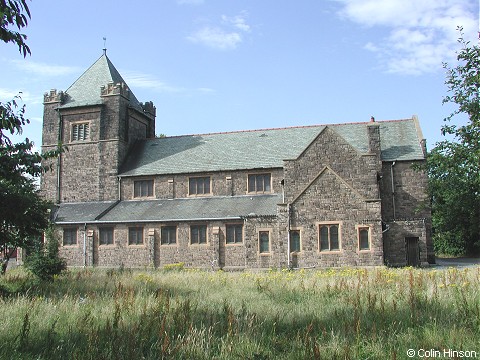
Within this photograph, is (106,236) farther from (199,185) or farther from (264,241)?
(264,241)

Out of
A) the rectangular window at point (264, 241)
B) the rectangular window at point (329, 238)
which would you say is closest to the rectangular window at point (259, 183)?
the rectangular window at point (264, 241)

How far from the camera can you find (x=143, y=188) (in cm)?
3712

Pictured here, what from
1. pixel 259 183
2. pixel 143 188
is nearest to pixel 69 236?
pixel 143 188

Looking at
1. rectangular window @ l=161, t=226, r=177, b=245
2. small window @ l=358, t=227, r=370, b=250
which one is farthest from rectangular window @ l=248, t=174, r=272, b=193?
small window @ l=358, t=227, r=370, b=250

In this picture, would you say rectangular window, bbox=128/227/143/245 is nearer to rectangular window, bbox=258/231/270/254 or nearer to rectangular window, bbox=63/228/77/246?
rectangular window, bbox=63/228/77/246

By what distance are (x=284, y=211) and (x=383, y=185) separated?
28.5 feet

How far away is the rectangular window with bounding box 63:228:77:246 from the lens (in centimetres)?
3469

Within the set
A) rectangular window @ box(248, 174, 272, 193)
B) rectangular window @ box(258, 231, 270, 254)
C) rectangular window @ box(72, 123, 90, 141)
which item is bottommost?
rectangular window @ box(258, 231, 270, 254)

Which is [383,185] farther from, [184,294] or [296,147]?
[184,294]

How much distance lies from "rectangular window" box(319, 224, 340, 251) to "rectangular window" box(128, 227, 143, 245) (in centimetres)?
1278

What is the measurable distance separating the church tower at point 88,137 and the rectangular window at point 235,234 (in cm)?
1089

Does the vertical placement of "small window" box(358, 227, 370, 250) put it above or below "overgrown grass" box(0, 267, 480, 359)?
above

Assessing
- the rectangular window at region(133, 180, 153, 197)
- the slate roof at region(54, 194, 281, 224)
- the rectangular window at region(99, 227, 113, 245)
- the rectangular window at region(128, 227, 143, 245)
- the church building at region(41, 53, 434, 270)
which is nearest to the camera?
the church building at region(41, 53, 434, 270)

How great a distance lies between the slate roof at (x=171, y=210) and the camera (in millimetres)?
31828
